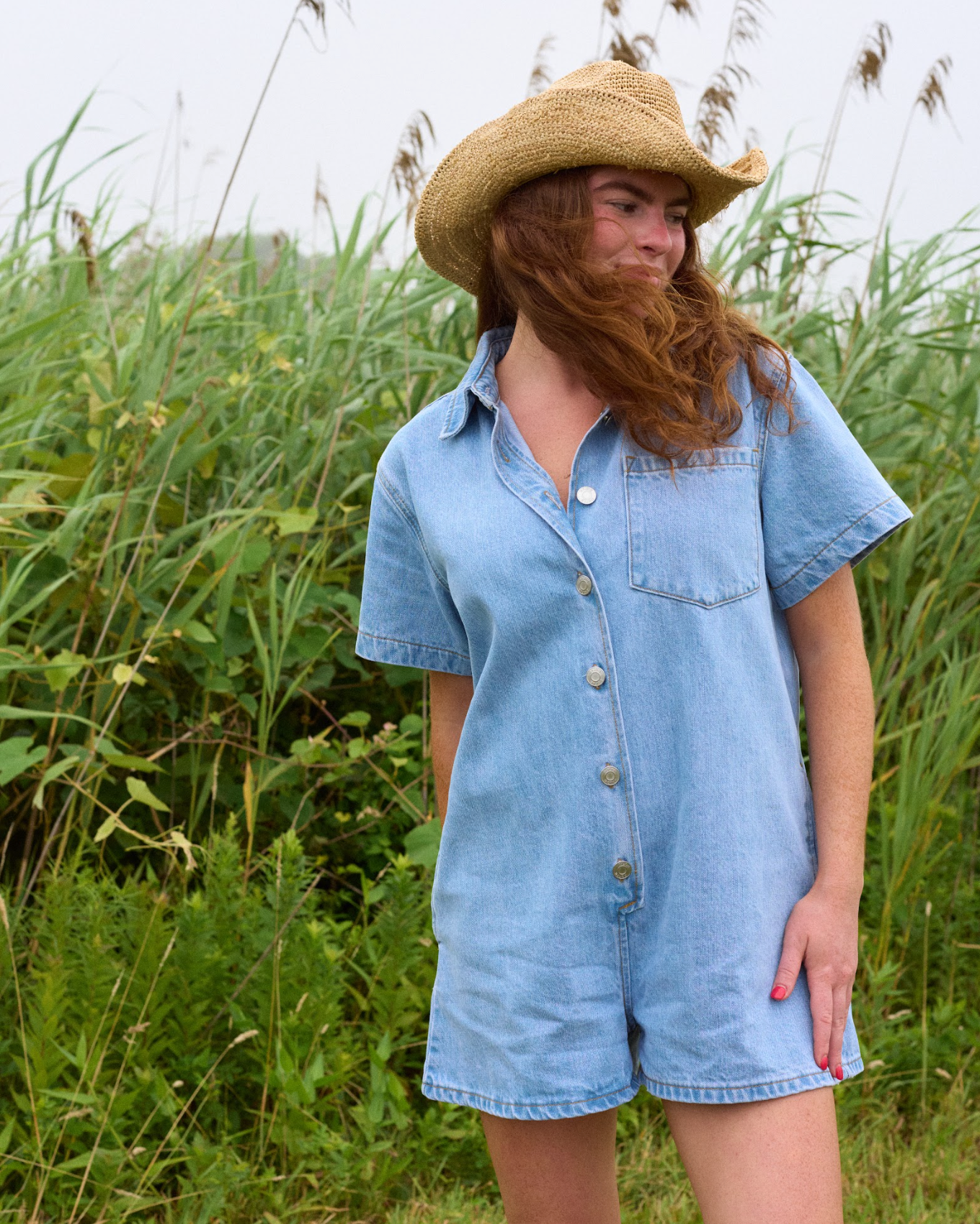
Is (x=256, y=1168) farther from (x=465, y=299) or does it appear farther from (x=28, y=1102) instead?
(x=465, y=299)

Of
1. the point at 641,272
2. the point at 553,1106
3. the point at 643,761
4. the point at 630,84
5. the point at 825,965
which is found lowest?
the point at 553,1106

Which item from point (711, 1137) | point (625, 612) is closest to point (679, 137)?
point (625, 612)

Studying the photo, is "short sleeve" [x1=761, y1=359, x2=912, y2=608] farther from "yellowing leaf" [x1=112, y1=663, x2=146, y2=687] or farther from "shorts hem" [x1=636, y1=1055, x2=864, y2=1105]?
"yellowing leaf" [x1=112, y1=663, x2=146, y2=687]

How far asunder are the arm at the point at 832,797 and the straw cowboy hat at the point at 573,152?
1.83 ft

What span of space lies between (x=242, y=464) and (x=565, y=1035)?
2033 mm

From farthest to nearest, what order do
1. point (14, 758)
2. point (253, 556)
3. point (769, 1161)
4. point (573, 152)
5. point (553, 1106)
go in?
1. point (253, 556)
2. point (14, 758)
3. point (573, 152)
4. point (553, 1106)
5. point (769, 1161)

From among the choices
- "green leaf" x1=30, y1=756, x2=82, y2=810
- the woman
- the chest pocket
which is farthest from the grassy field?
the chest pocket

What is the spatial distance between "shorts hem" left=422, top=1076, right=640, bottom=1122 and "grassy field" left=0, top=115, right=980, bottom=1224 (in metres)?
0.81

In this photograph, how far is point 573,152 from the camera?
1.46 m

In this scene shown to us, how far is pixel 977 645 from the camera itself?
10.1ft

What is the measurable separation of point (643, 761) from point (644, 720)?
48mm

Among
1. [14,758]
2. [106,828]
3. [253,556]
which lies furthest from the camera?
[253,556]

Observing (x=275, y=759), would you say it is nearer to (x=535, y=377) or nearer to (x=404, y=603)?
(x=404, y=603)

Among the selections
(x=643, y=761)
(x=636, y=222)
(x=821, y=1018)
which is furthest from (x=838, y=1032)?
(x=636, y=222)
